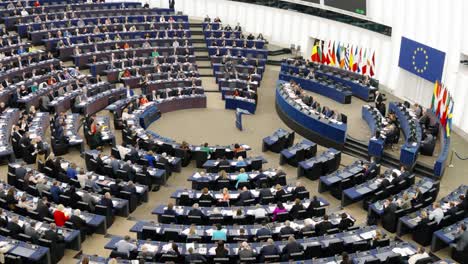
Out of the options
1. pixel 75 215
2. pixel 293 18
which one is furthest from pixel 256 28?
pixel 75 215

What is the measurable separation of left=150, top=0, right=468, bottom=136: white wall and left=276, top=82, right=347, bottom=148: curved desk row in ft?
25.3

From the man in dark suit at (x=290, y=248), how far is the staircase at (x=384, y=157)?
426 inches

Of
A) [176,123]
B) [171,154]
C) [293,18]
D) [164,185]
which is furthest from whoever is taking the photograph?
[293,18]

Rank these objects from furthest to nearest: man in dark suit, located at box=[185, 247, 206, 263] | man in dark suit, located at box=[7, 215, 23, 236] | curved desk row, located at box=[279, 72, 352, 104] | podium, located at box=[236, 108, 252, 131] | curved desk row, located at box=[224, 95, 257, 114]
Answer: curved desk row, located at box=[279, 72, 352, 104], curved desk row, located at box=[224, 95, 257, 114], podium, located at box=[236, 108, 252, 131], man in dark suit, located at box=[7, 215, 23, 236], man in dark suit, located at box=[185, 247, 206, 263]

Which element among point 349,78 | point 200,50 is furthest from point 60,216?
point 200,50

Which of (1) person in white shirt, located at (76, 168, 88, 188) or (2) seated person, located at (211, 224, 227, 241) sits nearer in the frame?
(2) seated person, located at (211, 224, 227, 241)

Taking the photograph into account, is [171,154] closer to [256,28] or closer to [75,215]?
[75,215]

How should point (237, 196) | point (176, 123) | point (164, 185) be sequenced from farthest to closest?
point (176, 123), point (164, 185), point (237, 196)

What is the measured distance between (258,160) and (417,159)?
7.83 m

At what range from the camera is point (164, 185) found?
23.2 m

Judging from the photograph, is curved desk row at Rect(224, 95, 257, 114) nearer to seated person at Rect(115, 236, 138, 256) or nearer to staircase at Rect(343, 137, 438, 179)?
staircase at Rect(343, 137, 438, 179)

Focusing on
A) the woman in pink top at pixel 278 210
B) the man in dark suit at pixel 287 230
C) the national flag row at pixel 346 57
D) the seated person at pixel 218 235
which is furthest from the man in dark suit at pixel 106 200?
the national flag row at pixel 346 57

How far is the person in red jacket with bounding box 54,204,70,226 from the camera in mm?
18109

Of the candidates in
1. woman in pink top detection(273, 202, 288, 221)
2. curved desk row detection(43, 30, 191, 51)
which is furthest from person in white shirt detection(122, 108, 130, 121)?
woman in pink top detection(273, 202, 288, 221)
